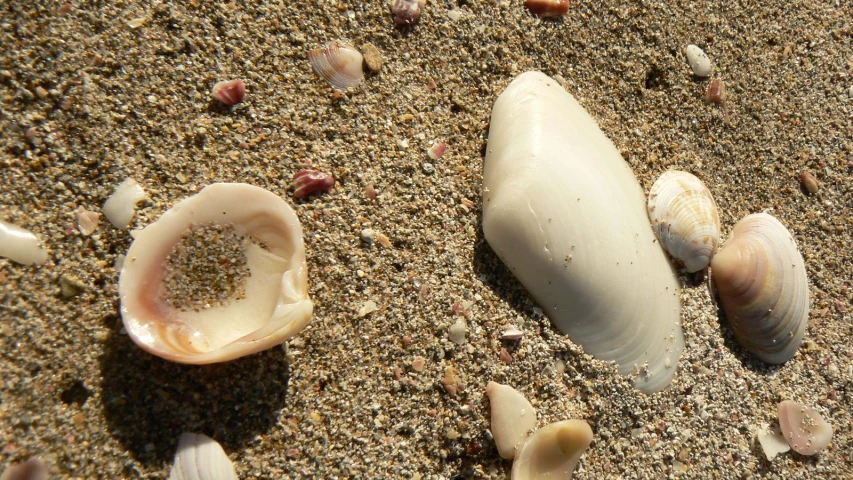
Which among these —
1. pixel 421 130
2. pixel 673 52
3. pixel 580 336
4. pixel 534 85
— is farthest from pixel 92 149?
pixel 673 52

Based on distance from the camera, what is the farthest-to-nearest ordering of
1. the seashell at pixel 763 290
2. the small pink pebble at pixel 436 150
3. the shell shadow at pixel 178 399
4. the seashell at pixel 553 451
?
1. the seashell at pixel 763 290
2. the small pink pebble at pixel 436 150
3. the seashell at pixel 553 451
4. the shell shadow at pixel 178 399

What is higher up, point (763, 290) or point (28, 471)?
point (763, 290)

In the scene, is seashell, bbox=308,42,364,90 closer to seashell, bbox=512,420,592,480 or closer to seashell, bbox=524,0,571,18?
seashell, bbox=524,0,571,18

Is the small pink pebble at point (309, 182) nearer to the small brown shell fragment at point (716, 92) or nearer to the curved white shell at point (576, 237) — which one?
the curved white shell at point (576, 237)

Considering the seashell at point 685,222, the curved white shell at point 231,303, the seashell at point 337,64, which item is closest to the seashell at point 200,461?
the curved white shell at point 231,303

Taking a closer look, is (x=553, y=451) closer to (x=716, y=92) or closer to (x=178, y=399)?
(x=178, y=399)

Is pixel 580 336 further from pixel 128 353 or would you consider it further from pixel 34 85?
pixel 34 85

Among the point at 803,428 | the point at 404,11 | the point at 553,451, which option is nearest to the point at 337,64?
the point at 404,11

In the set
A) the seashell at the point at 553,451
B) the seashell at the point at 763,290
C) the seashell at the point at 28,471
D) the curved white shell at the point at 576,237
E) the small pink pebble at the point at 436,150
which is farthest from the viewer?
the seashell at the point at 763,290
